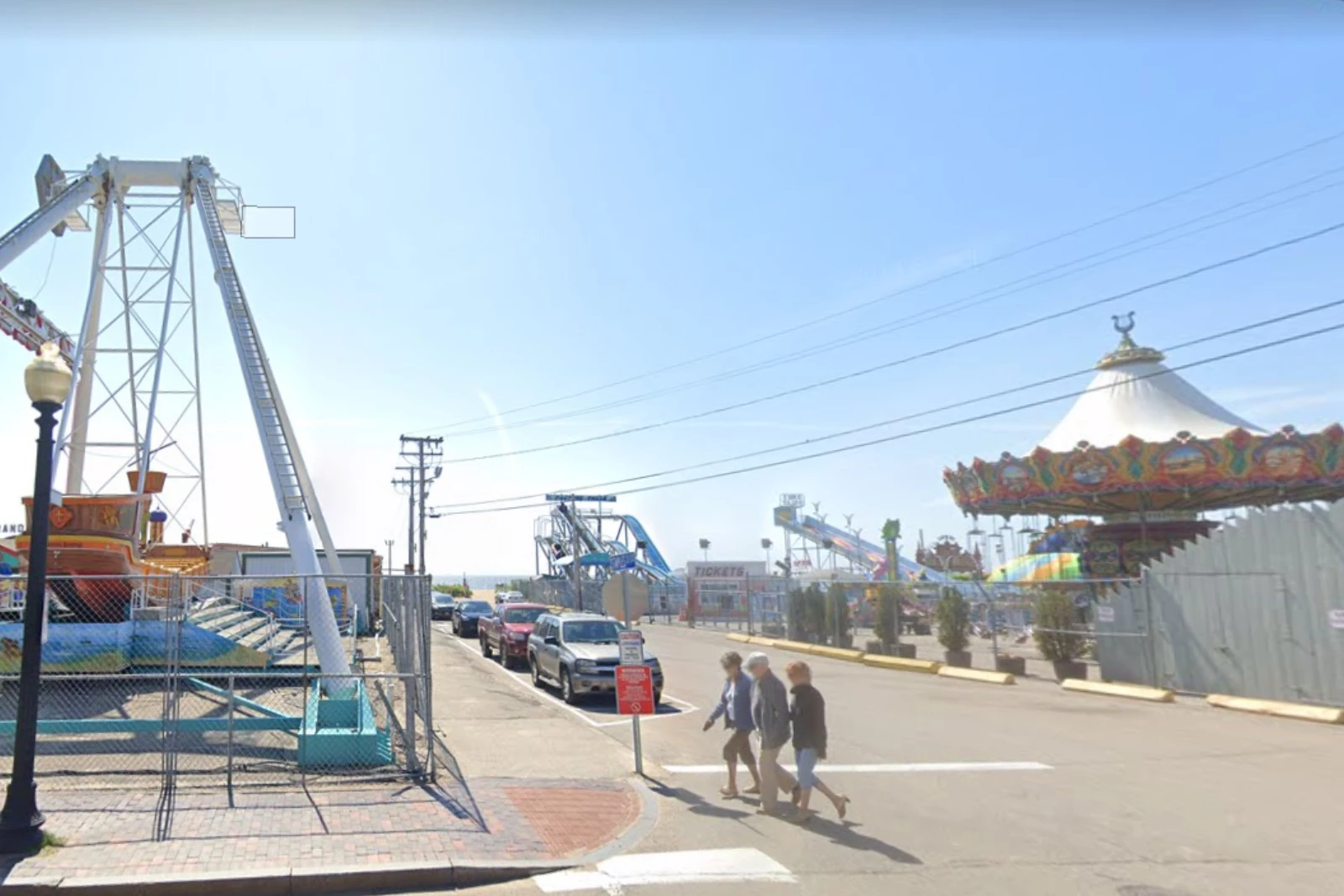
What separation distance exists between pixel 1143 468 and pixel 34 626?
105 feet

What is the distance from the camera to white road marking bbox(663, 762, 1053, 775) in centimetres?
1087

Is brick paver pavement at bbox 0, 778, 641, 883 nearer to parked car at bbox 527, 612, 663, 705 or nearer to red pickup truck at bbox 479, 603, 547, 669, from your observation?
parked car at bbox 527, 612, 663, 705

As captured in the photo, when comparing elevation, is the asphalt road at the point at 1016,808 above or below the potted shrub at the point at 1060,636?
below

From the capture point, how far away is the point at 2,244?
870 inches

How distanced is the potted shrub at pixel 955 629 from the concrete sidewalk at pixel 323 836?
1525cm

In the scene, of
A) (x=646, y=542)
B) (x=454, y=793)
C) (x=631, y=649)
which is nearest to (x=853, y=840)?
(x=631, y=649)

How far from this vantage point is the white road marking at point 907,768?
10.9m

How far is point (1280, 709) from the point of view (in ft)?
50.0

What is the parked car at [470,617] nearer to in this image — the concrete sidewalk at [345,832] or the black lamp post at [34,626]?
the concrete sidewalk at [345,832]

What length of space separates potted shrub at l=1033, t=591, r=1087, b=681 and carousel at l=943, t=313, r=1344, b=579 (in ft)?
36.3

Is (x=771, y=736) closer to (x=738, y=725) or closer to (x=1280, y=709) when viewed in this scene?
(x=738, y=725)

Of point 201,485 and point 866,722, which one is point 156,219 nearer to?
point 201,485

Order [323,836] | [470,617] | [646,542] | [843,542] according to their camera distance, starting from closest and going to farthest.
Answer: [323,836] < [470,617] < [646,542] < [843,542]

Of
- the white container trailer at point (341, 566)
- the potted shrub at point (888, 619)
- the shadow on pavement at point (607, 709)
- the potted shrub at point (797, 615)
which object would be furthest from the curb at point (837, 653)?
the white container trailer at point (341, 566)
